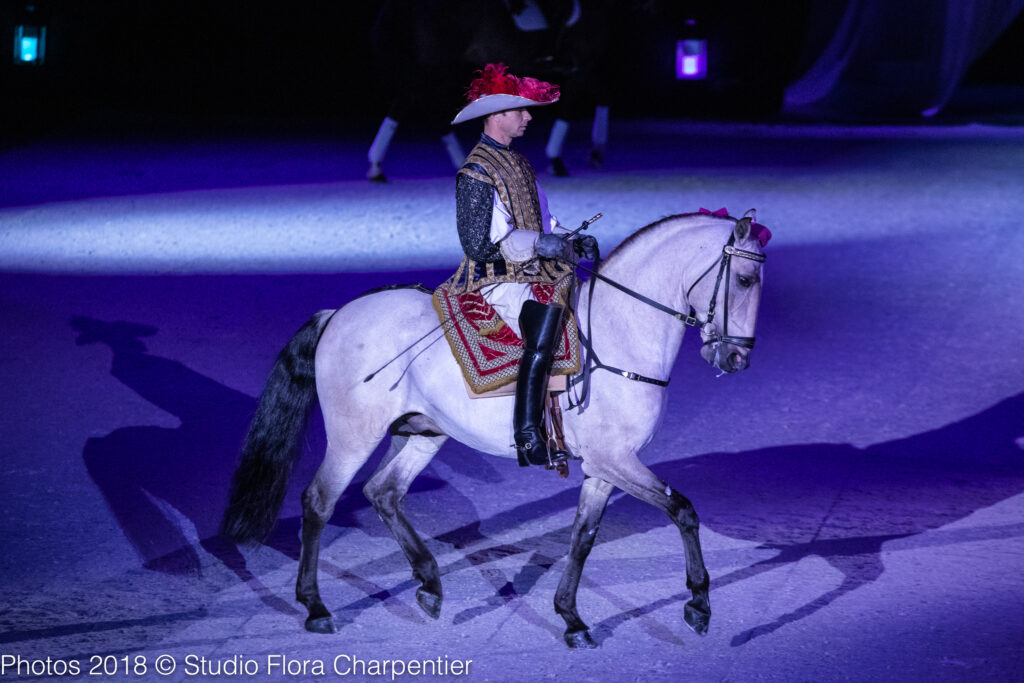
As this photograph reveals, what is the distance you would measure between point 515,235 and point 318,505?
4.40 feet

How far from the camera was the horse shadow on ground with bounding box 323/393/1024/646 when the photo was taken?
5098 mm

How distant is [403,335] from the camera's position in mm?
4840

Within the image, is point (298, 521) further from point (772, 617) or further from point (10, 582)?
point (772, 617)

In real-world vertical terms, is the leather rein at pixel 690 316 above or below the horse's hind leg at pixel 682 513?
above

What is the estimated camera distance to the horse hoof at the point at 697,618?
4566 millimetres

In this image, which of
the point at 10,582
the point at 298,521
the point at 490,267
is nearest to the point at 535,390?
the point at 490,267

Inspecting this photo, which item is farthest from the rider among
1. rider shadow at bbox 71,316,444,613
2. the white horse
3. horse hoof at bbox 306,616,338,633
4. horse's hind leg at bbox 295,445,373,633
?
rider shadow at bbox 71,316,444,613

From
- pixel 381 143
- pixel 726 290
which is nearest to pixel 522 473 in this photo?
pixel 726 290

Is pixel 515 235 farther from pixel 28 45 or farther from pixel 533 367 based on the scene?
pixel 28 45

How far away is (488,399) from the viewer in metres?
4.71

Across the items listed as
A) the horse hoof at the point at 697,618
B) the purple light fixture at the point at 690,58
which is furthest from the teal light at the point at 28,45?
the horse hoof at the point at 697,618

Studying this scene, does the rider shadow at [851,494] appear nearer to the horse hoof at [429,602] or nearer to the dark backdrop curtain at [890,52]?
the horse hoof at [429,602]

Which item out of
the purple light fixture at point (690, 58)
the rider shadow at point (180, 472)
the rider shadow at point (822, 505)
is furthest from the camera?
the purple light fixture at point (690, 58)

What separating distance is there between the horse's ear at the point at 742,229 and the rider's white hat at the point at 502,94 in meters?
0.86
